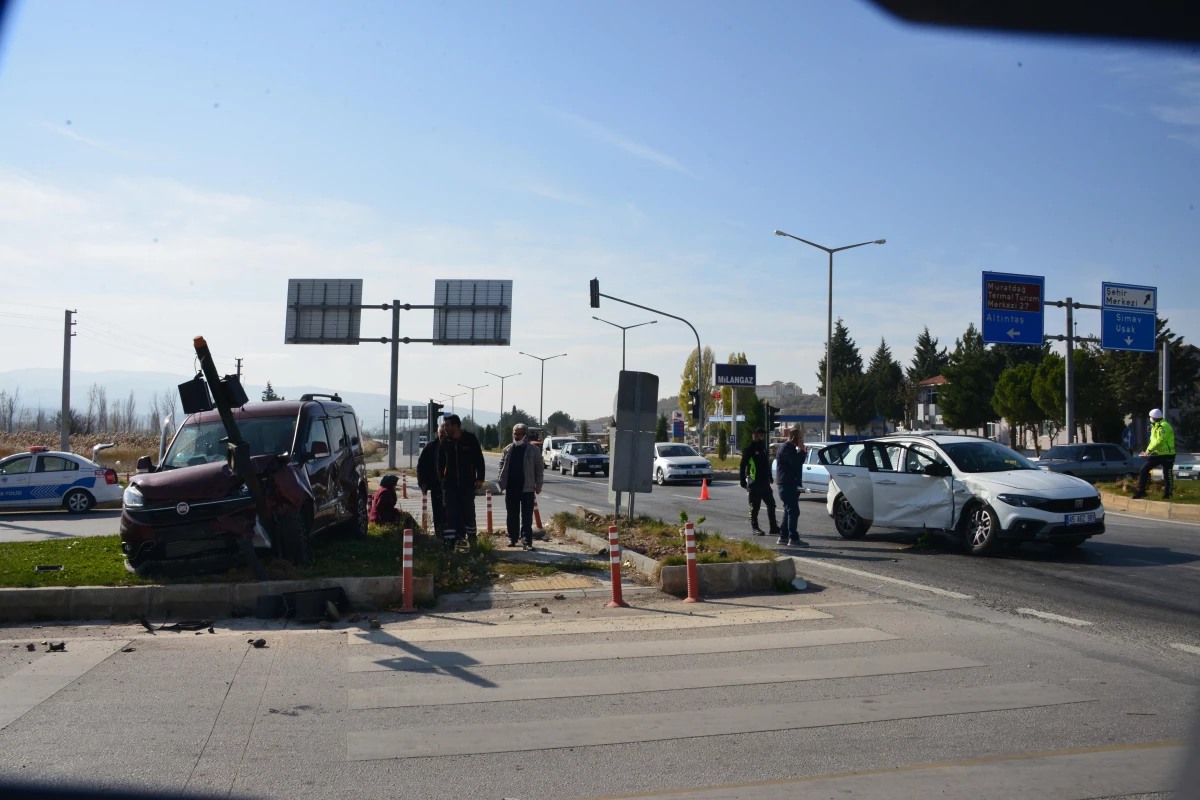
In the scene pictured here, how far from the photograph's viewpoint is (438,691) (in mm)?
6309

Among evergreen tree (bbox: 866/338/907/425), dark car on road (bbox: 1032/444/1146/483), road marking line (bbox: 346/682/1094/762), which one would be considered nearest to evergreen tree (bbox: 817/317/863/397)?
evergreen tree (bbox: 866/338/907/425)

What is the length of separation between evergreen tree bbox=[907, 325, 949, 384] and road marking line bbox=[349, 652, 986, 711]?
10348 centimetres

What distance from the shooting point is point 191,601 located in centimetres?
916

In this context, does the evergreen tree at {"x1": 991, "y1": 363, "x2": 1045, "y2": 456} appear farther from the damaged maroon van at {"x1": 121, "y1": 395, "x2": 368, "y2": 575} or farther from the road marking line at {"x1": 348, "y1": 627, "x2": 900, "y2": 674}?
the road marking line at {"x1": 348, "y1": 627, "x2": 900, "y2": 674}

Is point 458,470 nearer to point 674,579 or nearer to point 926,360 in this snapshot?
point 674,579

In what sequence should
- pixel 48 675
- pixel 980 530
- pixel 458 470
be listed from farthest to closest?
pixel 458 470 → pixel 980 530 → pixel 48 675

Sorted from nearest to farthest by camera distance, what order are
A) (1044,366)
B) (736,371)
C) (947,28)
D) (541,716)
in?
(947,28) < (541,716) < (1044,366) < (736,371)

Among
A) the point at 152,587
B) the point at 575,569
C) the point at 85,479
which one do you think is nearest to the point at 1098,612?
the point at 575,569

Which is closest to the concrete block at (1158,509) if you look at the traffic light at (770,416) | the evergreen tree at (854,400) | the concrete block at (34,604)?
the traffic light at (770,416)

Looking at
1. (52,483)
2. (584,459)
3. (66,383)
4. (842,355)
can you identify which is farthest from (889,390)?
(52,483)

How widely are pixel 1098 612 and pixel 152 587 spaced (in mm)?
8820

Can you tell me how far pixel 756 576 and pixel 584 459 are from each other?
112ft

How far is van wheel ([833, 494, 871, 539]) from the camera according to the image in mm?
15289

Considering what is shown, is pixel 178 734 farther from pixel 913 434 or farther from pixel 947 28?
pixel 913 434
